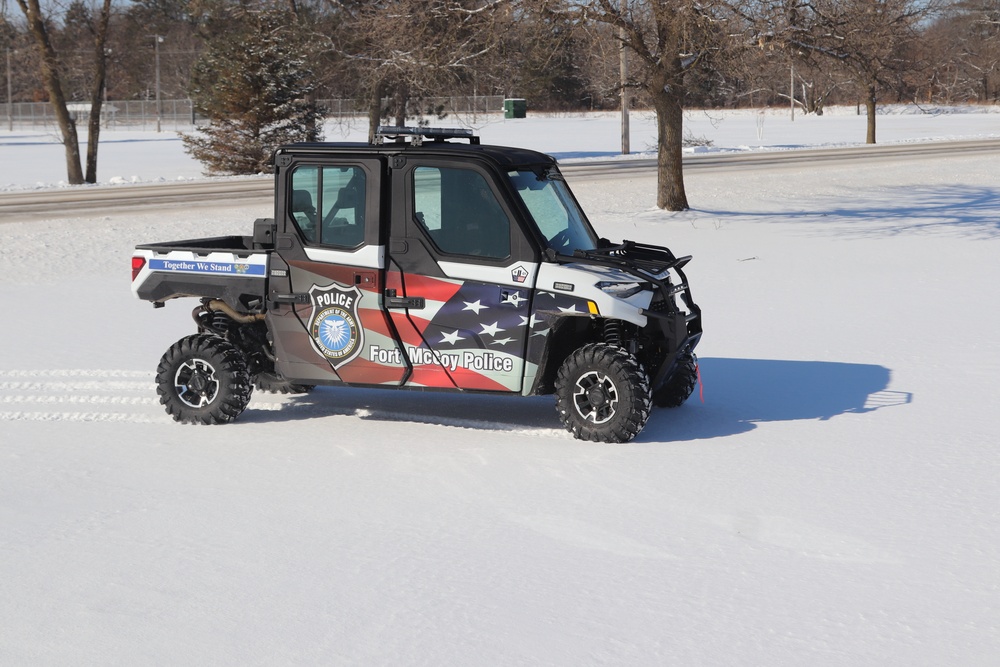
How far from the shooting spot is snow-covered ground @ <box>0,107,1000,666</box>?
15.4ft

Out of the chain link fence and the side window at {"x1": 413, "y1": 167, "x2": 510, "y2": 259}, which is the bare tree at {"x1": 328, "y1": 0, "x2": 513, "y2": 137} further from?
the chain link fence

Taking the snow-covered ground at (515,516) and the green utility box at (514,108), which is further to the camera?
the green utility box at (514,108)

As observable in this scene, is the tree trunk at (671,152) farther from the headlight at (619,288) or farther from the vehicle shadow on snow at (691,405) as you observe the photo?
the headlight at (619,288)

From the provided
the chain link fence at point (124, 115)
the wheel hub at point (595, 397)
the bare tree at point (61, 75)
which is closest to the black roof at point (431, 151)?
the wheel hub at point (595, 397)

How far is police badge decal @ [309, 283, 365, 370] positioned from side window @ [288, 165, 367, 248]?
33cm

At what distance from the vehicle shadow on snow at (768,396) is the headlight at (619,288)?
101 centimetres

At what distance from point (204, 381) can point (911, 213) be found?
18294 millimetres

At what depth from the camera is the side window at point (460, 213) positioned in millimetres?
7516

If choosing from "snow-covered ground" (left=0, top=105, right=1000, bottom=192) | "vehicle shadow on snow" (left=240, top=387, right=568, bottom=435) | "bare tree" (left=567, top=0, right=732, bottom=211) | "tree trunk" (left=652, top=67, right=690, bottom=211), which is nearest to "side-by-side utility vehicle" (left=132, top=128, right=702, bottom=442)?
"vehicle shadow on snow" (left=240, top=387, right=568, bottom=435)

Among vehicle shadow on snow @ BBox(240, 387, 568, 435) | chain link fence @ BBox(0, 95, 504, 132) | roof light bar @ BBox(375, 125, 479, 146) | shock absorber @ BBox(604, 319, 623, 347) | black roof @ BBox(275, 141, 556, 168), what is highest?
chain link fence @ BBox(0, 95, 504, 132)

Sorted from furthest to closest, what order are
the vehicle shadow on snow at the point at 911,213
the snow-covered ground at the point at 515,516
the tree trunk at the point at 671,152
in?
the tree trunk at the point at 671,152 < the vehicle shadow on snow at the point at 911,213 < the snow-covered ground at the point at 515,516

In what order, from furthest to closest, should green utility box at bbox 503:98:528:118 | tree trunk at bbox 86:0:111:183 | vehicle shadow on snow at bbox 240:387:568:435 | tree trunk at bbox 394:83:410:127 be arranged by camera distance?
green utility box at bbox 503:98:528:118 < tree trunk at bbox 394:83:410:127 < tree trunk at bbox 86:0:111:183 < vehicle shadow on snow at bbox 240:387:568:435

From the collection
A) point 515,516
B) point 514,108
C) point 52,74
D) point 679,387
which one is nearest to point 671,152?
point 679,387

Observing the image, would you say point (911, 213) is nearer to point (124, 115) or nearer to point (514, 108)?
point (514, 108)
